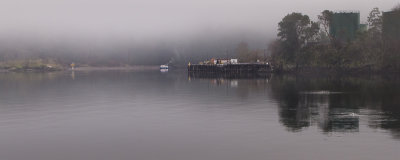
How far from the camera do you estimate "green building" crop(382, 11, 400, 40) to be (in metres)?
136

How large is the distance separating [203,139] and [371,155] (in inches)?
444

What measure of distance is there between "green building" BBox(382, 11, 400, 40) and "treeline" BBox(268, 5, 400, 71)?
1796 mm

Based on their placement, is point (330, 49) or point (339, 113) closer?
point (339, 113)

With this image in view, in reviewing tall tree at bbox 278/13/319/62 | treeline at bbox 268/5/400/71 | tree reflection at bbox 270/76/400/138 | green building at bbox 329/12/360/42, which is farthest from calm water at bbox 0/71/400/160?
green building at bbox 329/12/360/42

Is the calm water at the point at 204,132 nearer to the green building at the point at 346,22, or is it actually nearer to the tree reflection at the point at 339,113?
the tree reflection at the point at 339,113

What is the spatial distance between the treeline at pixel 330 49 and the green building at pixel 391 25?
180 centimetres

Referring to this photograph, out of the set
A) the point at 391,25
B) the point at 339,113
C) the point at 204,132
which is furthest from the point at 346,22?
the point at 204,132

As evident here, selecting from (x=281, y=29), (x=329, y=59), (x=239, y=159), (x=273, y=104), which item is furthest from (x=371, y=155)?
(x=281, y=29)

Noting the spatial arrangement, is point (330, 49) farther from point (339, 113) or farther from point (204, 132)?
point (204, 132)

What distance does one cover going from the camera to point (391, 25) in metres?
138

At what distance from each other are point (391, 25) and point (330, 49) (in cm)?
2448

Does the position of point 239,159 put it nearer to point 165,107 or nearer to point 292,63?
point 165,107

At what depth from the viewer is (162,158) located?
2386 cm

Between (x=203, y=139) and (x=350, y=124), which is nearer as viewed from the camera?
(x=203, y=139)
